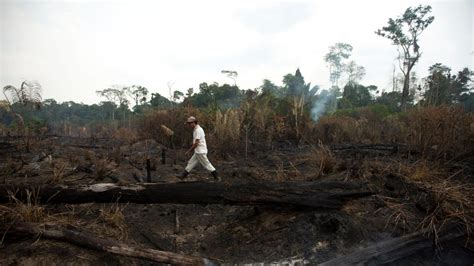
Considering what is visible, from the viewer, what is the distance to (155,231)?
16.1 ft

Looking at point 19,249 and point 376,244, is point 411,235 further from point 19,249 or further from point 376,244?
point 19,249

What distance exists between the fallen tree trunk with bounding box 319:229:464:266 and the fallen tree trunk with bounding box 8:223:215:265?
5.53 feet

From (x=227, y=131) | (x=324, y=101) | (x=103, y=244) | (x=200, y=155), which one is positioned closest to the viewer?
(x=103, y=244)

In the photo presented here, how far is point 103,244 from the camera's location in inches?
146

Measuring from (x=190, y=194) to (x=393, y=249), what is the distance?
9.11 ft

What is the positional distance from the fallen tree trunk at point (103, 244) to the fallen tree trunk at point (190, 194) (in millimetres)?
553

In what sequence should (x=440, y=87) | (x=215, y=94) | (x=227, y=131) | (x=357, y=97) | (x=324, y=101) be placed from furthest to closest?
(x=324, y=101) → (x=357, y=97) → (x=215, y=94) → (x=440, y=87) → (x=227, y=131)

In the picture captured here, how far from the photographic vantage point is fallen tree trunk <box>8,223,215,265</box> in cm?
353

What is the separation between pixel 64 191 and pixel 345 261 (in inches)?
150

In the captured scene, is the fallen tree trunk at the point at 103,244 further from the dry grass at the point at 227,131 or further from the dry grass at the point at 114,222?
the dry grass at the point at 227,131

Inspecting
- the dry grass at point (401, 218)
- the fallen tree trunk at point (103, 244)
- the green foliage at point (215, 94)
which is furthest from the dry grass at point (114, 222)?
the green foliage at point (215, 94)

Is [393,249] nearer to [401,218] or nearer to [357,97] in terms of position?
[401,218]

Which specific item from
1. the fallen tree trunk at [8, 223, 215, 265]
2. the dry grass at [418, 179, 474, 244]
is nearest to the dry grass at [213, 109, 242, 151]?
the dry grass at [418, 179, 474, 244]

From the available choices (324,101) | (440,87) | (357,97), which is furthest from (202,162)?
(324,101)
